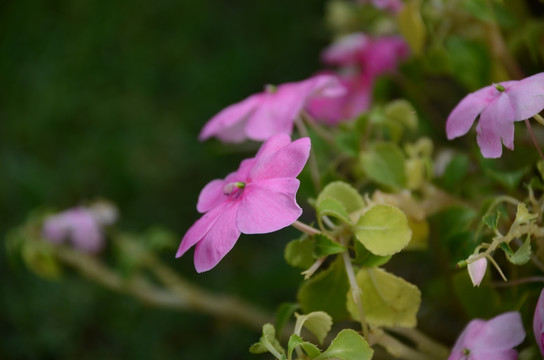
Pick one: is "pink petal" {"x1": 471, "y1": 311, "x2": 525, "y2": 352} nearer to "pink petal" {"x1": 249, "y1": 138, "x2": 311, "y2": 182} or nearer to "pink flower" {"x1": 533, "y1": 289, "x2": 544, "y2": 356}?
"pink flower" {"x1": 533, "y1": 289, "x2": 544, "y2": 356}

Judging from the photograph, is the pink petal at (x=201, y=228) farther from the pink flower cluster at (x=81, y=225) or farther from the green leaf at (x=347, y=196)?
the pink flower cluster at (x=81, y=225)

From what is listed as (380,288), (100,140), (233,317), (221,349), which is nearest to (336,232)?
(380,288)

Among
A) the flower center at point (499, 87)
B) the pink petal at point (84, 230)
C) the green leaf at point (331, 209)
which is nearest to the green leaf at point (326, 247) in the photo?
the green leaf at point (331, 209)

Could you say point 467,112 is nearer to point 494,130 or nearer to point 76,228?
point 494,130

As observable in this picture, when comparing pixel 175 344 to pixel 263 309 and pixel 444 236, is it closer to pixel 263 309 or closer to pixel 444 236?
pixel 263 309

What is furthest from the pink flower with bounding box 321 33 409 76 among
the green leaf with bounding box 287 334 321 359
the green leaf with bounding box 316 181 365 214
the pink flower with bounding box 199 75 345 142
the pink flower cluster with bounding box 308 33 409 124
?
the green leaf with bounding box 287 334 321 359

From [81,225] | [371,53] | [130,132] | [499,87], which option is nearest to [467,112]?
[499,87]
